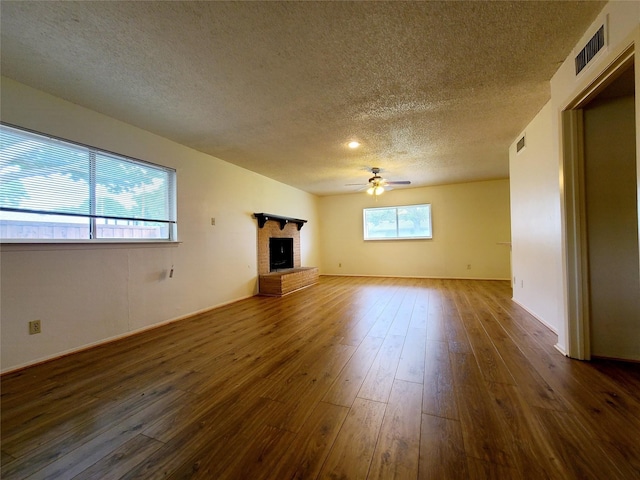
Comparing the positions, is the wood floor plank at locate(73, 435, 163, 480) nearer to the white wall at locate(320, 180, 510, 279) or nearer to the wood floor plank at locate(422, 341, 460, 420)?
the wood floor plank at locate(422, 341, 460, 420)

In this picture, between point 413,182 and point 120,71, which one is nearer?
point 120,71

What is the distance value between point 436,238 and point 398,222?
42.1 inches

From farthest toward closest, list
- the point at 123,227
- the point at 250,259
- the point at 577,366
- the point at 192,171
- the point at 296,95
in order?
1. the point at 250,259
2. the point at 192,171
3. the point at 123,227
4. the point at 296,95
5. the point at 577,366

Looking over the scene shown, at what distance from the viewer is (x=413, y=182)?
629 cm

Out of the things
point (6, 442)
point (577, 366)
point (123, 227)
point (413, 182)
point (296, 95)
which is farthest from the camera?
point (413, 182)

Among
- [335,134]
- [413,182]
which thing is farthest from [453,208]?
[335,134]

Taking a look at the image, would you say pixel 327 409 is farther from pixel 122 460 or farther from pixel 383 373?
pixel 122 460

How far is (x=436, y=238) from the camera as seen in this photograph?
22.1 feet

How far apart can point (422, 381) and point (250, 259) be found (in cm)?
386

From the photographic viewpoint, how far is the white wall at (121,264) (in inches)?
88.0

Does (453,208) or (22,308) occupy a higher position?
(453,208)

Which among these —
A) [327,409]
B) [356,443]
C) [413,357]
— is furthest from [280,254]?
[356,443]

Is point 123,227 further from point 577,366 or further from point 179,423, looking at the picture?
point 577,366

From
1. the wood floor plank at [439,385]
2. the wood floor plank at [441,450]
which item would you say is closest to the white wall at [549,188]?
the wood floor plank at [439,385]
